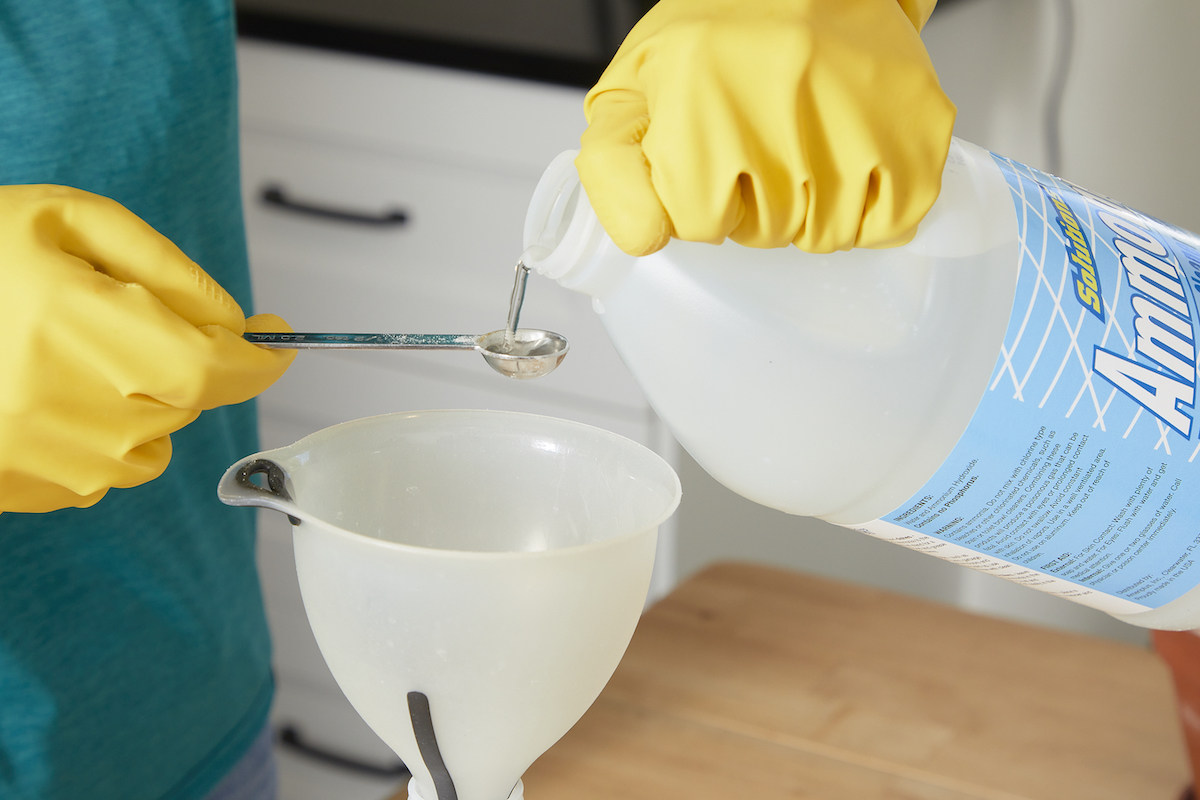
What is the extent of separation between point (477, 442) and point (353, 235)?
2.54 feet

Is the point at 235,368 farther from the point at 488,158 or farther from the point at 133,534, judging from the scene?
the point at 488,158

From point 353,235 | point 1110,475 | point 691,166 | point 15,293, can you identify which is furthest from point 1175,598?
point 353,235

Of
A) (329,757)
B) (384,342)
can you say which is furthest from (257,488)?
(329,757)

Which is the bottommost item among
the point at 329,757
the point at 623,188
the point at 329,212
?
the point at 329,757

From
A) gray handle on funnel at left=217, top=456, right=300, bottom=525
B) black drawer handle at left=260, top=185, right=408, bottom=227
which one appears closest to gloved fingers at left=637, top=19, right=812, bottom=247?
gray handle on funnel at left=217, top=456, right=300, bottom=525

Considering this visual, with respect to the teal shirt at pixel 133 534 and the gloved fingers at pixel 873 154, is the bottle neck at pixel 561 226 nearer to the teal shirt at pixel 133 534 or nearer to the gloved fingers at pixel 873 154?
the gloved fingers at pixel 873 154

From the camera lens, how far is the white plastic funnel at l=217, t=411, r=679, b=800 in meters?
0.28

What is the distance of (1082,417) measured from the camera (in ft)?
1.10

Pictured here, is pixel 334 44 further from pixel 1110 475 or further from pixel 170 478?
pixel 1110 475

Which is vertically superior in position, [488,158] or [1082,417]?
[1082,417]

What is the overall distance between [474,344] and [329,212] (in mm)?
786

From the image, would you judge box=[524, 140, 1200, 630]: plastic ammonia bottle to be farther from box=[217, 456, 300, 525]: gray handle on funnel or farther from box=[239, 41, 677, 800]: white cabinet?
box=[239, 41, 677, 800]: white cabinet

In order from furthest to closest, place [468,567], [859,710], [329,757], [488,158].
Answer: [329,757]
[488,158]
[859,710]
[468,567]

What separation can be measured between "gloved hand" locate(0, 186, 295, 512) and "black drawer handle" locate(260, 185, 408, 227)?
669 millimetres
